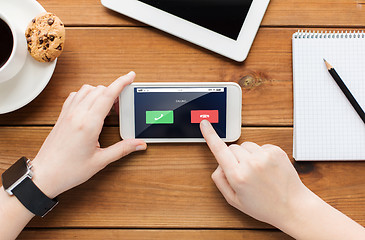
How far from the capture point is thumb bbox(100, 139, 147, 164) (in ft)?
1.86

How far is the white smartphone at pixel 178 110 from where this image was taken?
59 cm

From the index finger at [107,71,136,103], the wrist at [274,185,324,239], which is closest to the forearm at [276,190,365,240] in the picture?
the wrist at [274,185,324,239]

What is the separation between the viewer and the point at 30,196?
21.2 inches

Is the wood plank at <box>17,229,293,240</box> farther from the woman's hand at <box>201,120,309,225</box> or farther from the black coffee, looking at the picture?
the black coffee

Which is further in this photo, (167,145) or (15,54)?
(167,145)

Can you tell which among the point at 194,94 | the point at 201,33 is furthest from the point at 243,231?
the point at 201,33

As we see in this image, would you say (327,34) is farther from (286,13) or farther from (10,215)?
(10,215)

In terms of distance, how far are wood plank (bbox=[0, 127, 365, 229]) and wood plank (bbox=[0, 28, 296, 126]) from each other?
0.05 m

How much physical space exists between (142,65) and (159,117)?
11cm

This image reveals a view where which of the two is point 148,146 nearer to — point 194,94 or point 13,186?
point 194,94

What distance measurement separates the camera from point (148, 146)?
613mm

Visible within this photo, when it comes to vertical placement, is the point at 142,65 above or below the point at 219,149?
above

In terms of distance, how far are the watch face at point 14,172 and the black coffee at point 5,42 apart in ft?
0.60

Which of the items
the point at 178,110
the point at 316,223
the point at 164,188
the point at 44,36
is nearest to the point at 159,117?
the point at 178,110
